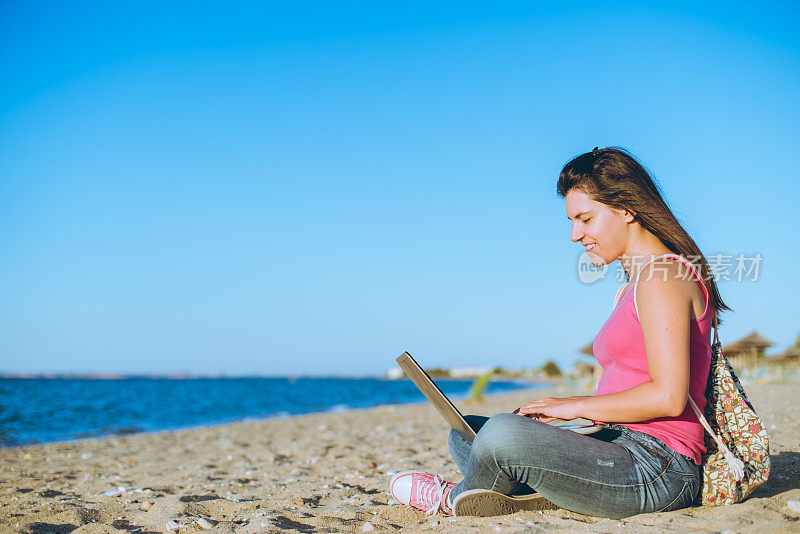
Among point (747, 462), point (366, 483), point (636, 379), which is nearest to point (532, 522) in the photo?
point (636, 379)

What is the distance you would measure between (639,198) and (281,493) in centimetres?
285

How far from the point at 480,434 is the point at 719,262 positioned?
252 centimetres

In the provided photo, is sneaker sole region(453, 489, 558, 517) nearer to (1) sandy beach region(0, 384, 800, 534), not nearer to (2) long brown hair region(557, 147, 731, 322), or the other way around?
(1) sandy beach region(0, 384, 800, 534)

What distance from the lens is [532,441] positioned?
1.99 meters

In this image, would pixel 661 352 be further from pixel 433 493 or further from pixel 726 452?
pixel 433 493

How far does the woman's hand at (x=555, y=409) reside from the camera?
82.2 inches

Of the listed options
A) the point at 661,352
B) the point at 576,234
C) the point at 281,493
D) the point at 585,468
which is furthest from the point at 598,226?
the point at 281,493

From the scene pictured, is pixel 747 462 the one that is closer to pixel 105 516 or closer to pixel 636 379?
pixel 636 379

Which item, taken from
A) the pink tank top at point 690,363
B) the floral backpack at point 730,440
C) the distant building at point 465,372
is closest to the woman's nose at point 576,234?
the pink tank top at point 690,363

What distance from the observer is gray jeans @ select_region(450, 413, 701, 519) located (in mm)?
1995

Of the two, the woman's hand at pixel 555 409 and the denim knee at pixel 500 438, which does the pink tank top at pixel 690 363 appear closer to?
the woman's hand at pixel 555 409

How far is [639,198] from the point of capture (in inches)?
86.5

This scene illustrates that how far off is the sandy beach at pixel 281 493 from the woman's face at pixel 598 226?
1054mm

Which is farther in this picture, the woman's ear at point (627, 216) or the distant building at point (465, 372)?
the distant building at point (465, 372)
